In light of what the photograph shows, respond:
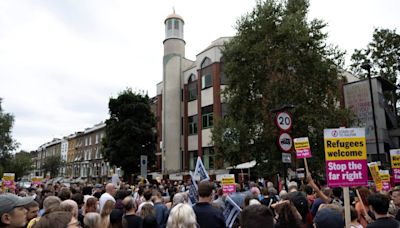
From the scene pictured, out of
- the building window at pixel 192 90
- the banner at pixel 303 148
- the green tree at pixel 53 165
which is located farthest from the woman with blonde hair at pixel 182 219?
the green tree at pixel 53 165

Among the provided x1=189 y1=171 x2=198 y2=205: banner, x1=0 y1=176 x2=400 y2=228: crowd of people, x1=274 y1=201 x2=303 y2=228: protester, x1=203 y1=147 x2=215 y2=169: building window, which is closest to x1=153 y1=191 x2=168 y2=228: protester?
x1=0 y1=176 x2=400 y2=228: crowd of people

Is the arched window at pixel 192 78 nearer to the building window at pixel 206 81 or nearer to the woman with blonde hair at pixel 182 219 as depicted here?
the building window at pixel 206 81

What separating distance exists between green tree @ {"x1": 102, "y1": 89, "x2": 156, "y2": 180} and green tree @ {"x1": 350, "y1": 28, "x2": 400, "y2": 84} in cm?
2437

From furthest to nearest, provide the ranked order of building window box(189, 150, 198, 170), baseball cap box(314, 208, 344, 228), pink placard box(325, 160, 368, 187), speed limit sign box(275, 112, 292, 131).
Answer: building window box(189, 150, 198, 170) → speed limit sign box(275, 112, 292, 131) → pink placard box(325, 160, 368, 187) → baseball cap box(314, 208, 344, 228)

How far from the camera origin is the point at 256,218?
3256 mm

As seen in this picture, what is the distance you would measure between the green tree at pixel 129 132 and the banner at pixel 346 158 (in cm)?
3123

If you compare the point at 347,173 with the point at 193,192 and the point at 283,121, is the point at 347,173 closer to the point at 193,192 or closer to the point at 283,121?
the point at 193,192

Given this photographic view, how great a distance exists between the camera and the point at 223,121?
20375 millimetres

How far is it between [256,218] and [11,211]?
236 centimetres

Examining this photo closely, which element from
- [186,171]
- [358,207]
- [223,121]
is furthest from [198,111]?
[358,207]

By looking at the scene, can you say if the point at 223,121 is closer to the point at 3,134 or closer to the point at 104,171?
the point at 3,134

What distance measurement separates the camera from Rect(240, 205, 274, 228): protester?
128 inches

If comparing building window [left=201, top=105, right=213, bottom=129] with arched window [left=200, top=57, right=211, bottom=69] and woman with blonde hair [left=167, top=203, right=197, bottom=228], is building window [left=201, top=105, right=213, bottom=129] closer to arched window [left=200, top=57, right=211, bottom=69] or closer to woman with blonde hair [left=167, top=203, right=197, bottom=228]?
arched window [left=200, top=57, right=211, bottom=69]

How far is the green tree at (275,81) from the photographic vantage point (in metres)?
19.0
